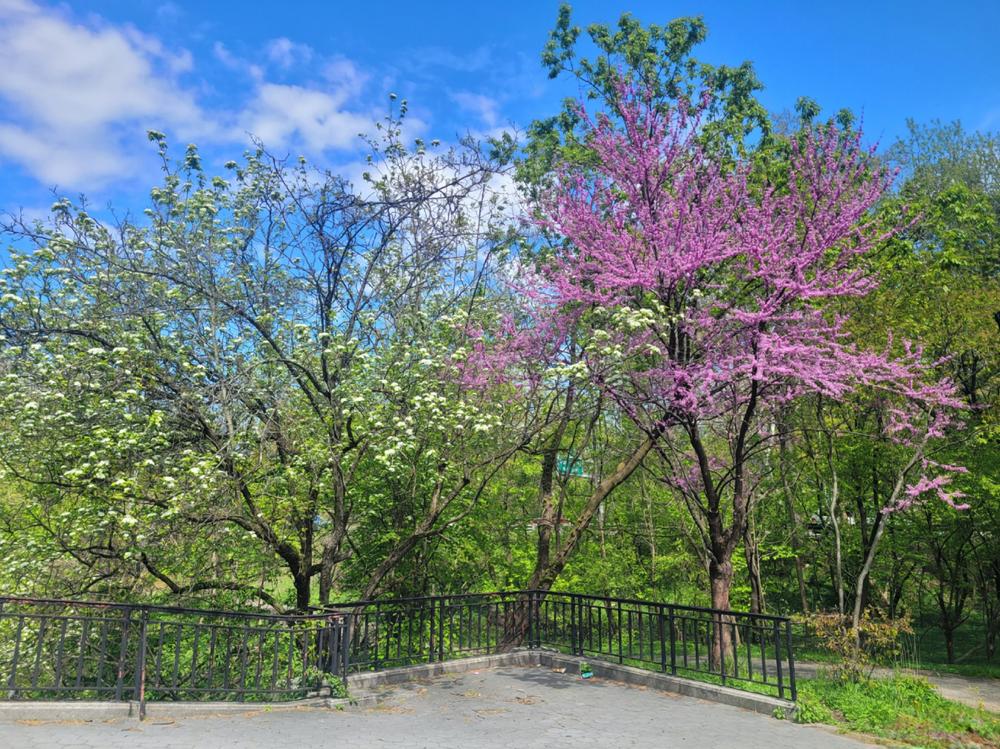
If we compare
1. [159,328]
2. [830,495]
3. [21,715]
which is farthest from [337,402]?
[830,495]

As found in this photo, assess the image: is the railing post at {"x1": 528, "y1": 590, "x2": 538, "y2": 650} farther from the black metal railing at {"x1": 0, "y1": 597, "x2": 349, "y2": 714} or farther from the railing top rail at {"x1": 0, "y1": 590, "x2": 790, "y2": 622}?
the black metal railing at {"x1": 0, "y1": 597, "x2": 349, "y2": 714}

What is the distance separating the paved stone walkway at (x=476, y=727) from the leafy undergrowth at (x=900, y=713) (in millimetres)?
530

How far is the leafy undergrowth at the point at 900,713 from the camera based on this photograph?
7.30 m

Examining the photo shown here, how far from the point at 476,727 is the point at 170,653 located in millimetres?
6650

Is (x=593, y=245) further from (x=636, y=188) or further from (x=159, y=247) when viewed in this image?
(x=159, y=247)

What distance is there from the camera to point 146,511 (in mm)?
9359

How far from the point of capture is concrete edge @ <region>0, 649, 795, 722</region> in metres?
6.95

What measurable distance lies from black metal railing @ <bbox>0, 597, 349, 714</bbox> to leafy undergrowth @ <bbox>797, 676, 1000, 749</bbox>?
5.60 metres

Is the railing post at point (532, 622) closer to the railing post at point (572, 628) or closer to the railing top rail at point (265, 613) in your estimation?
the railing top rail at point (265, 613)

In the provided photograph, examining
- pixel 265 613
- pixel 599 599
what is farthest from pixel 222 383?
pixel 599 599

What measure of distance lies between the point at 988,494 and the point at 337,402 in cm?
1342

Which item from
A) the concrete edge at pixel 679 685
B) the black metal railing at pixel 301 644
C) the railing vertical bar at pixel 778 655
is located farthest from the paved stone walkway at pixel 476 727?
the black metal railing at pixel 301 644

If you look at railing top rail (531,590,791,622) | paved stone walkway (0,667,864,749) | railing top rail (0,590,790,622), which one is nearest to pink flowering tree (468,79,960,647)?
railing top rail (531,590,791,622)

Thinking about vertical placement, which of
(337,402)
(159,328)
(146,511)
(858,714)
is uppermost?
(159,328)
